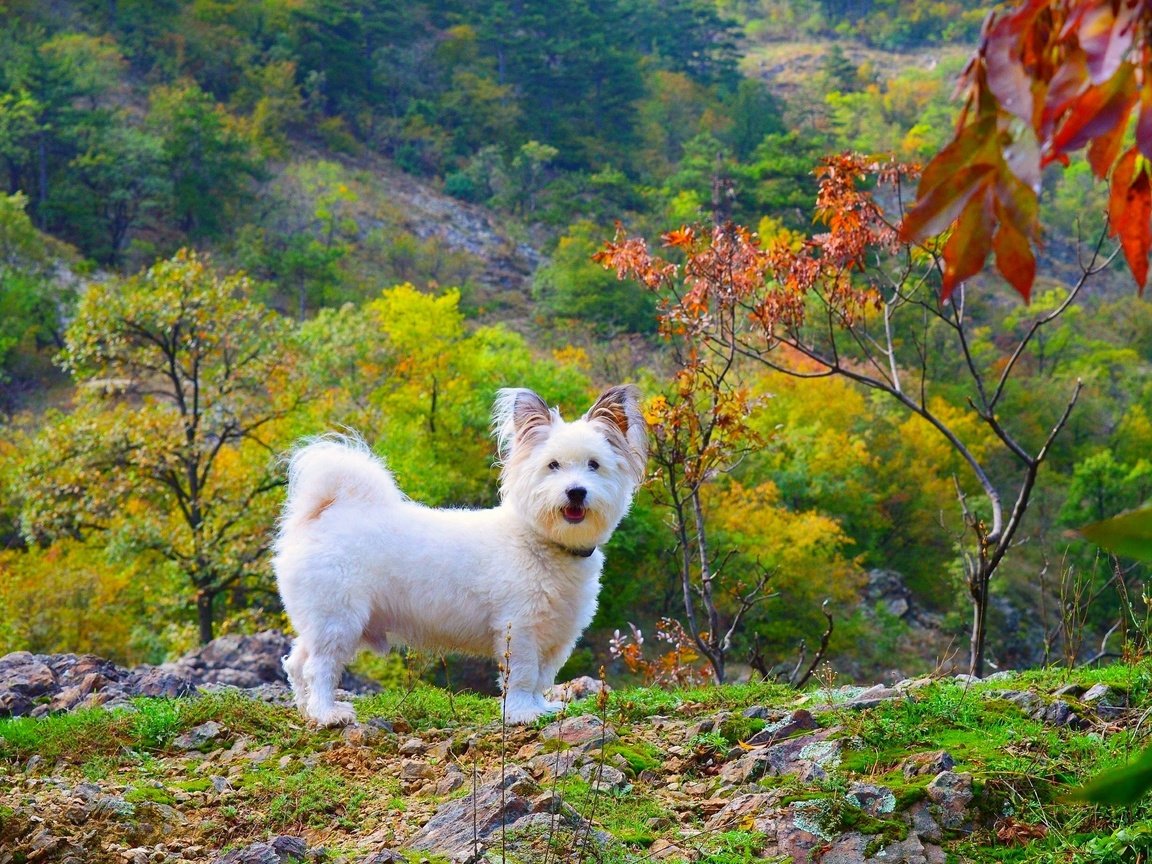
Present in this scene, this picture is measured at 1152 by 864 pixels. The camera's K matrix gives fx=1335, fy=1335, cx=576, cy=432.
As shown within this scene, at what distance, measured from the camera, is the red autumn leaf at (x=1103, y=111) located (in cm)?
181

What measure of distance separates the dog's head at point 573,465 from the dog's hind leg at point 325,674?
123cm

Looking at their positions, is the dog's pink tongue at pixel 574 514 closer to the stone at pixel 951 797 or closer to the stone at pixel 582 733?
the stone at pixel 582 733

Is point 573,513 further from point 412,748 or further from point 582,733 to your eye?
point 412,748

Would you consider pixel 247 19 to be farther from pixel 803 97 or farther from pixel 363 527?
pixel 363 527

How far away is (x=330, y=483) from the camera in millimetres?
7465

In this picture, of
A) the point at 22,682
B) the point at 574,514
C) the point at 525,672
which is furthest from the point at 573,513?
the point at 22,682

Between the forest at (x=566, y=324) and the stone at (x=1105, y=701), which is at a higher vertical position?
the forest at (x=566, y=324)

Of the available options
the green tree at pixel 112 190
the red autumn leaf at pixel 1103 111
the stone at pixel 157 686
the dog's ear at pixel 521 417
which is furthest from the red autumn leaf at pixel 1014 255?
the green tree at pixel 112 190

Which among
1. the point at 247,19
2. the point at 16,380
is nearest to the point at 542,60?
the point at 247,19

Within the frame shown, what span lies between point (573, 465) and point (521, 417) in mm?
475

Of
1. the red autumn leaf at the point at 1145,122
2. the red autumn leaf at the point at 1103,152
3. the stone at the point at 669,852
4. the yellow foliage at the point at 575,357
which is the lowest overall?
the stone at the point at 669,852

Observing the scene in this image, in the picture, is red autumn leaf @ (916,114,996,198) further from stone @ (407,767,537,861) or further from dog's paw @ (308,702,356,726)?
dog's paw @ (308,702,356,726)

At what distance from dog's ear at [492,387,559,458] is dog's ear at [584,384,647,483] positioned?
10.5 inches

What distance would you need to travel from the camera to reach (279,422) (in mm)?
31469
